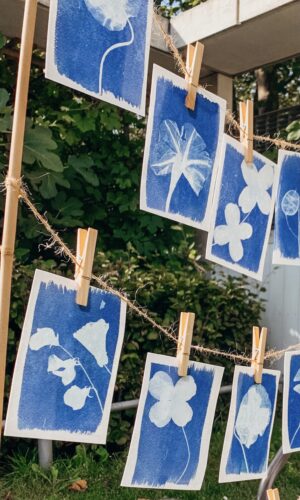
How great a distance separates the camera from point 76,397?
160 cm

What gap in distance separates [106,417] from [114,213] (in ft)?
8.49

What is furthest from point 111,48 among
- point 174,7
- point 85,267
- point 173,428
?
point 174,7

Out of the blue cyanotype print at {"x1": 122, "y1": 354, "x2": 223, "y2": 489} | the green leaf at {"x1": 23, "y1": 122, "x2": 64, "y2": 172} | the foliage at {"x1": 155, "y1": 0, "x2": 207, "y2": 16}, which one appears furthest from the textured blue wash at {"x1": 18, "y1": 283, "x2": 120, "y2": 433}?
the foliage at {"x1": 155, "y1": 0, "x2": 207, "y2": 16}

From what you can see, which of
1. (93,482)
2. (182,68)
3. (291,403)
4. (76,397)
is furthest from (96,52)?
(93,482)

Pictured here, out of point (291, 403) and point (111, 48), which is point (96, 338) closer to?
point (111, 48)

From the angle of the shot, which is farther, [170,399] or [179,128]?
[170,399]

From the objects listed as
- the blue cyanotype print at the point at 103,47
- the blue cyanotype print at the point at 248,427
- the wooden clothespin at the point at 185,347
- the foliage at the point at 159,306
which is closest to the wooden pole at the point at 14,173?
the blue cyanotype print at the point at 103,47

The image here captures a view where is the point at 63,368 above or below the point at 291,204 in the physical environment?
Result: below

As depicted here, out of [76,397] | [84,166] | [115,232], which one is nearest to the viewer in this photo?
[76,397]

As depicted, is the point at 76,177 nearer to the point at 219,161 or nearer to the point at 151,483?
the point at 219,161

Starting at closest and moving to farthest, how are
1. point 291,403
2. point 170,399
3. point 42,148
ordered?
point 170,399 < point 291,403 < point 42,148

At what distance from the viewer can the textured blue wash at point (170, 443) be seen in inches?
72.3

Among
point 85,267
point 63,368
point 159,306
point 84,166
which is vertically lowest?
point 63,368

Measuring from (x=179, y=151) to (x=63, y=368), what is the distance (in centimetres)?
66
